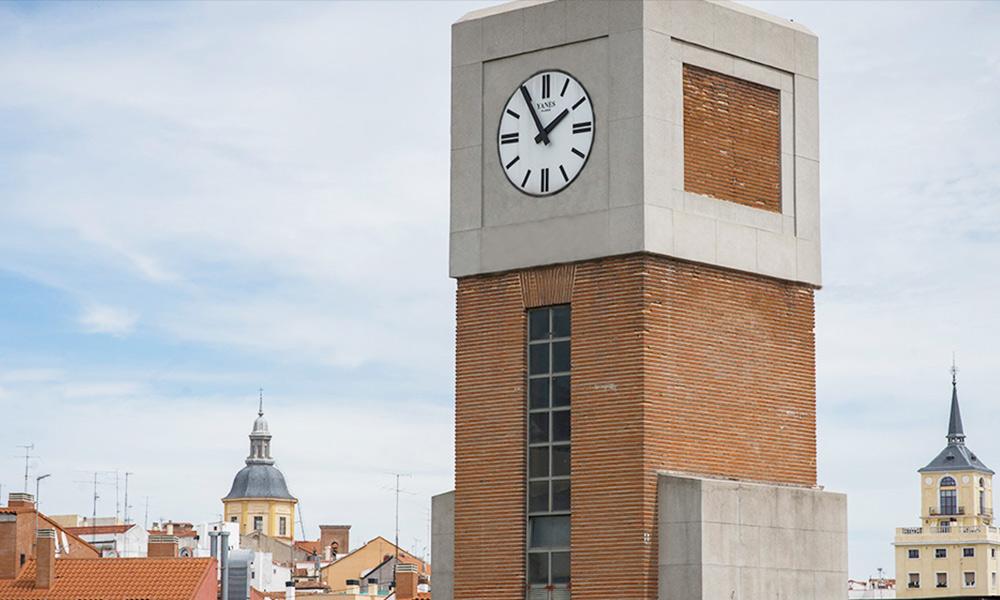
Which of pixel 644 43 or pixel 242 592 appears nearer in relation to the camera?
pixel 644 43

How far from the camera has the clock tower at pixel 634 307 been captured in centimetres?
3319

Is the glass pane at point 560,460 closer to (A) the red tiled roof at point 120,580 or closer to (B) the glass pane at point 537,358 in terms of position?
(B) the glass pane at point 537,358

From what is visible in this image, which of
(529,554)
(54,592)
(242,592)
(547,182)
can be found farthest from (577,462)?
(54,592)

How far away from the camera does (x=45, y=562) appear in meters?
65.9

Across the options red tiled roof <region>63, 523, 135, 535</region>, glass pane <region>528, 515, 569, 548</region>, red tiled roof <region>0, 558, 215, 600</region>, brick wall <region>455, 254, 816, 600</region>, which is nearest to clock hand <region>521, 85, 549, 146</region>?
brick wall <region>455, 254, 816, 600</region>

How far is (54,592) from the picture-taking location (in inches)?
2569

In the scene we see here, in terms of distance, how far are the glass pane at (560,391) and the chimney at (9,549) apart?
37499mm

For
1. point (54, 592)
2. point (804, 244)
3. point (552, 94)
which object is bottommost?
point (54, 592)

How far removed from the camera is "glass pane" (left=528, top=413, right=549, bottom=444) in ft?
113

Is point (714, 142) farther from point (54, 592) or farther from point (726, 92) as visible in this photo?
point (54, 592)

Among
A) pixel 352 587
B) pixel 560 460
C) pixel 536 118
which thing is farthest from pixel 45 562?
pixel 352 587

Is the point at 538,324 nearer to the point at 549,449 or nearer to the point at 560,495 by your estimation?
the point at 549,449

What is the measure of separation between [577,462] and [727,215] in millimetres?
4667

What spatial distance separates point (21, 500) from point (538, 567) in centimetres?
4219
